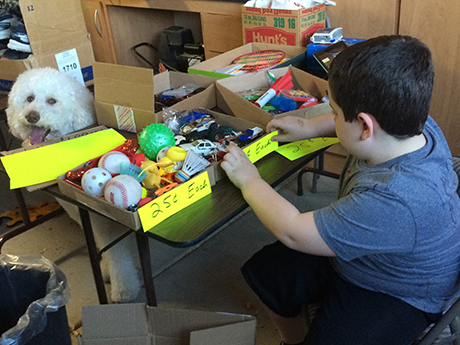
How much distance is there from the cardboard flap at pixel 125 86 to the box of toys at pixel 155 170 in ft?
0.35

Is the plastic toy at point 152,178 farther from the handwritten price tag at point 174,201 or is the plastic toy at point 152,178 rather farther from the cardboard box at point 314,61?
the cardboard box at point 314,61

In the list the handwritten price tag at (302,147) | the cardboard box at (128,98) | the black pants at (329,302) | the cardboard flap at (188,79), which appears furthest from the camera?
the cardboard flap at (188,79)

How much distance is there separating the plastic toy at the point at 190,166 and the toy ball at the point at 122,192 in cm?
11

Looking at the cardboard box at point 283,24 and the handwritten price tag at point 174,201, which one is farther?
the cardboard box at point 283,24

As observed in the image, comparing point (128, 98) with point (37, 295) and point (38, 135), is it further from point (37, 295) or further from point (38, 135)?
point (37, 295)

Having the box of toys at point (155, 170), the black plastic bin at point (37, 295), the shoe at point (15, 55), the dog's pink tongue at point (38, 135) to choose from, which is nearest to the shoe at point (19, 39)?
the shoe at point (15, 55)

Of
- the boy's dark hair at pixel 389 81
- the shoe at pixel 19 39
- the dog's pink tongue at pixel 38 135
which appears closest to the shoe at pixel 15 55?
the shoe at pixel 19 39

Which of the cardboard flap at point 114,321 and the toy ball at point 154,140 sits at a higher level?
the toy ball at point 154,140

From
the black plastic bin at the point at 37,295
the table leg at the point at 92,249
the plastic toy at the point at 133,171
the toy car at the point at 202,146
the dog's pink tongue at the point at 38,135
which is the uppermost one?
the plastic toy at the point at 133,171

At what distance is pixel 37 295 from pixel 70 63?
1175 mm

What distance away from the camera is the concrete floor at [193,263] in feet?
5.08

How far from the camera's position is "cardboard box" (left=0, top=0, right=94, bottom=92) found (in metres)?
1.74

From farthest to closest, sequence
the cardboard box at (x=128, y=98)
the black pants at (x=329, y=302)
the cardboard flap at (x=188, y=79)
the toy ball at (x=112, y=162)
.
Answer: the cardboard flap at (x=188, y=79) < the cardboard box at (x=128, y=98) < the toy ball at (x=112, y=162) < the black pants at (x=329, y=302)

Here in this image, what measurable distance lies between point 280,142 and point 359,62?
1.36 feet
